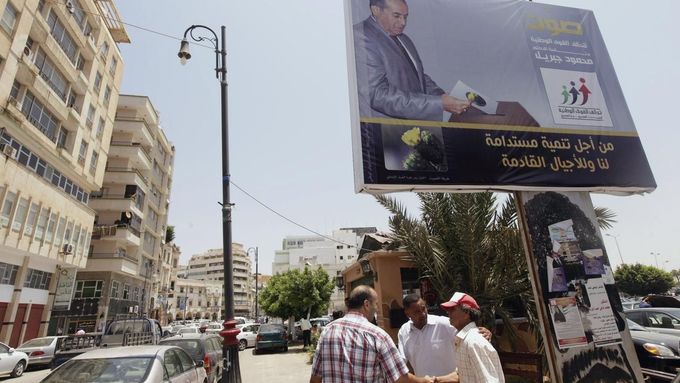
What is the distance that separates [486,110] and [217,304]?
110 meters

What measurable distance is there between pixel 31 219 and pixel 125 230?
1263cm

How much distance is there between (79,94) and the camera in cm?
2795

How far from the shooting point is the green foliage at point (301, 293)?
2623 centimetres

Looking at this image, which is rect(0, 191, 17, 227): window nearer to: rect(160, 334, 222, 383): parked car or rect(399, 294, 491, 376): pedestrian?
rect(160, 334, 222, 383): parked car

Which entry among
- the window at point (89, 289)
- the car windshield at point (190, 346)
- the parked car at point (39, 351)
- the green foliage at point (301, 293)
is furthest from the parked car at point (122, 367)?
the window at point (89, 289)

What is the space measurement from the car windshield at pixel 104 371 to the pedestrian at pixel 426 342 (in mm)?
3640

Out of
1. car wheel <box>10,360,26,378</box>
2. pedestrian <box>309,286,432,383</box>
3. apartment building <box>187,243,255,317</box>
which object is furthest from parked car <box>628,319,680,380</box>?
apartment building <box>187,243,255,317</box>

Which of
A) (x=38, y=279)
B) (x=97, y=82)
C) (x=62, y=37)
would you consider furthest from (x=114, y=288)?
(x=62, y=37)

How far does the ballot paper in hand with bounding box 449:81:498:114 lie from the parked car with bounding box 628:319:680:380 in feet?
19.8

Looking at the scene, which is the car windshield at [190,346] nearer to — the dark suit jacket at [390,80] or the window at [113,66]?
the dark suit jacket at [390,80]

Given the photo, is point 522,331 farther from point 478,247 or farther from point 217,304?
point 217,304

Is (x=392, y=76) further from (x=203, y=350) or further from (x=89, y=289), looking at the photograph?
(x=89, y=289)

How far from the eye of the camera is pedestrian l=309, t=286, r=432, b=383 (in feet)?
9.64

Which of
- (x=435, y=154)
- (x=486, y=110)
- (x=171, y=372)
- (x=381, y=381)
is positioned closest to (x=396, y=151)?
(x=435, y=154)
